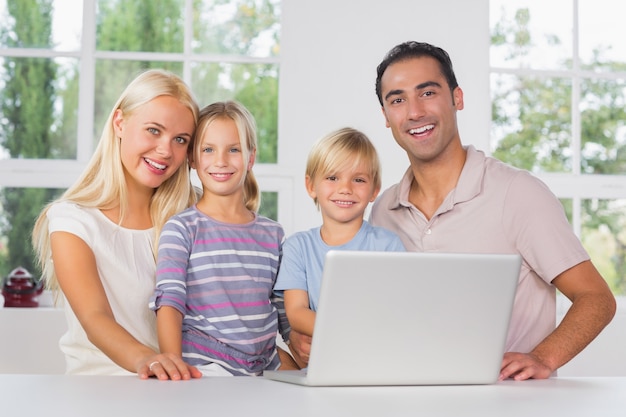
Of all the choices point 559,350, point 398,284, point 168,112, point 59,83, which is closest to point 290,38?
point 59,83

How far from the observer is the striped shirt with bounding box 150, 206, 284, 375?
201cm

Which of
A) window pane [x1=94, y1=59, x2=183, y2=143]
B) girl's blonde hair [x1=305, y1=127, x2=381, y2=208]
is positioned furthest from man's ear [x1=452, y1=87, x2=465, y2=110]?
window pane [x1=94, y1=59, x2=183, y2=143]

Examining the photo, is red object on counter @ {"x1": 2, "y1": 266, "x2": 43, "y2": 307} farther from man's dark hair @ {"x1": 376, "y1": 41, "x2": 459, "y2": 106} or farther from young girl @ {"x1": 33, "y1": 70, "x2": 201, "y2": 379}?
man's dark hair @ {"x1": 376, "y1": 41, "x2": 459, "y2": 106}

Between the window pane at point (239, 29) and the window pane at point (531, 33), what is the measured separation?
1.06m

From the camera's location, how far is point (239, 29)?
3807mm

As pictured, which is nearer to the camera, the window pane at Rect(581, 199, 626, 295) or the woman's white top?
the woman's white top

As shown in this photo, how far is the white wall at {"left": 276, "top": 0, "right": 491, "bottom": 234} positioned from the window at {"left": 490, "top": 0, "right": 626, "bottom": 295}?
1.21 feet

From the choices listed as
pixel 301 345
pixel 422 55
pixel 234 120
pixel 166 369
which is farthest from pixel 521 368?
pixel 422 55

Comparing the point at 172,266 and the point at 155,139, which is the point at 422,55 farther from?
the point at 172,266

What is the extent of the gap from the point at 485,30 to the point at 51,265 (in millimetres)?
2239

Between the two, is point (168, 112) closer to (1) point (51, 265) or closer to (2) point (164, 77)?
(2) point (164, 77)

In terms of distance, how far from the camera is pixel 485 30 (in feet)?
12.0

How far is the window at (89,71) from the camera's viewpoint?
3.61 meters

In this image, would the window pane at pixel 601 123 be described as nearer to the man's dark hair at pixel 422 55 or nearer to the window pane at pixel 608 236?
the window pane at pixel 608 236
